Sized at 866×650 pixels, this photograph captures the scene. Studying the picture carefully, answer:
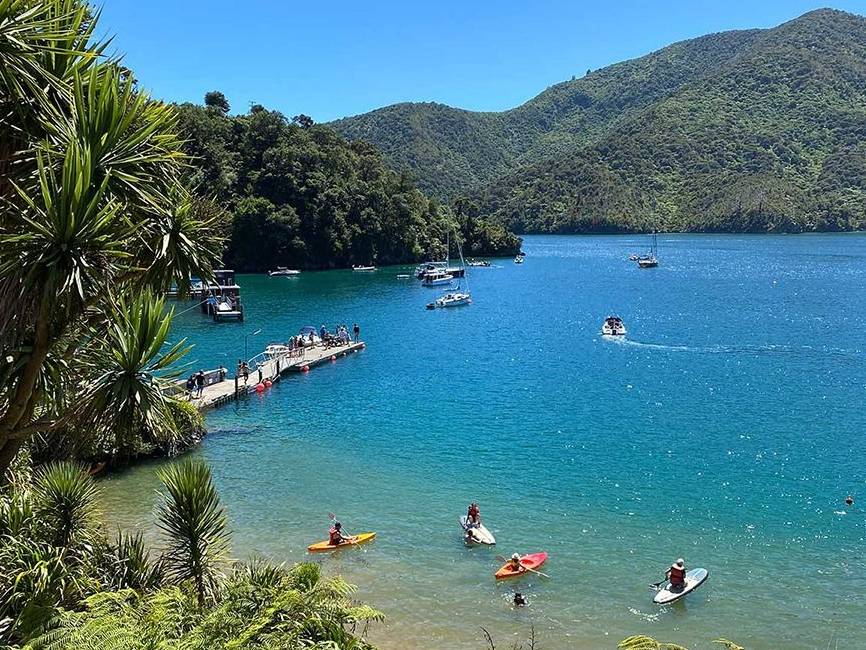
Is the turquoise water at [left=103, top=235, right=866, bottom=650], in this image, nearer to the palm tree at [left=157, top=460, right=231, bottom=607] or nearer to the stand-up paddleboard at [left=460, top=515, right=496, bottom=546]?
the stand-up paddleboard at [left=460, top=515, right=496, bottom=546]

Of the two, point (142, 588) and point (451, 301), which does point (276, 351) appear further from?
point (142, 588)

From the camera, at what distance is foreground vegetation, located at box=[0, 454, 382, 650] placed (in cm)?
873

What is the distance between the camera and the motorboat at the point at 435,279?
101750 mm

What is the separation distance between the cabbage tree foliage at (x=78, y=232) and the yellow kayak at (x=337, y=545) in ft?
37.7

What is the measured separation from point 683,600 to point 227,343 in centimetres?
4486

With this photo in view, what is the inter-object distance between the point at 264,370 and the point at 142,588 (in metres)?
33.1

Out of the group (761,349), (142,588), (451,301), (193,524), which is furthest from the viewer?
(451,301)

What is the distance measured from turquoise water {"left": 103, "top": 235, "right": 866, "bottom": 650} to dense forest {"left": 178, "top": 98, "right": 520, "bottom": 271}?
54.5 metres

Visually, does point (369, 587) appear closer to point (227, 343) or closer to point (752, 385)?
point (752, 385)

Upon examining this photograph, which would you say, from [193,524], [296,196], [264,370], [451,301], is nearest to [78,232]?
[193,524]

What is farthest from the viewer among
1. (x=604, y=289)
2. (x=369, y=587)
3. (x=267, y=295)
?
(x=604, y=289)

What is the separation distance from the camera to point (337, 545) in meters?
21.0

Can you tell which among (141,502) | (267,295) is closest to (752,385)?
(141,502)

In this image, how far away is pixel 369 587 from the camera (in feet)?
62.1
